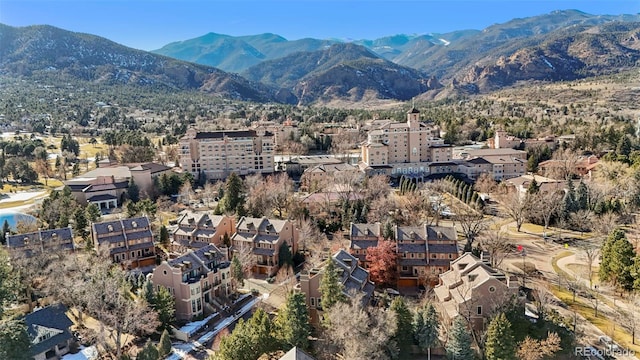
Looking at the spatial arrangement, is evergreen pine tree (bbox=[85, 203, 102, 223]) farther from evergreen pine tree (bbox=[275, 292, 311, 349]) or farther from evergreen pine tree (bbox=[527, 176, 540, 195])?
evergreen pine tree (bbox=[527, 176, 540, 195])

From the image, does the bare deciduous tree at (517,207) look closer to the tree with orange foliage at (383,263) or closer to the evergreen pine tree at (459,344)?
the tree with orange foliage at (383,263)

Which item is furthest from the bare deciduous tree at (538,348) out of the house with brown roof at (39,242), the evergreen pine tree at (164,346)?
the house with brown roof at (39,242)

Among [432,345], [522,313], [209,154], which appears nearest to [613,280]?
[522,313]

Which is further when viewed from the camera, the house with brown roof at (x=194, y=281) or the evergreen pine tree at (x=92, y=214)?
the evergreen pine tree at (x=92, y=214)

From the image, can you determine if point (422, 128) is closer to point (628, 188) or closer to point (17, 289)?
point (628, 188)

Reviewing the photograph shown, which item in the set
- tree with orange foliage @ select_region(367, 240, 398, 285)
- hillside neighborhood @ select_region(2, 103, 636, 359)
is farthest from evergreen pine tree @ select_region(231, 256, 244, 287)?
tree with orange foliage @ select_region(367, 240, 398, 285)

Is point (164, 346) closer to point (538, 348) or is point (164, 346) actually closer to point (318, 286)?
point (318, 286)
